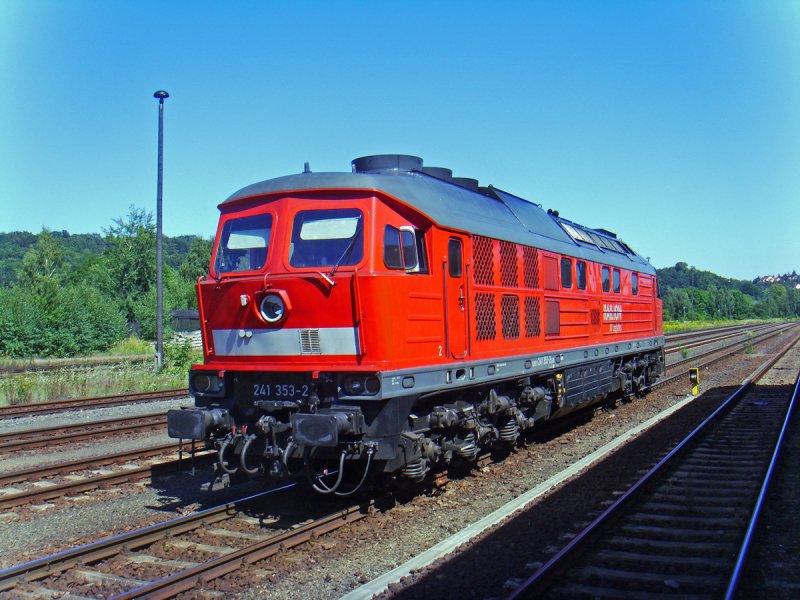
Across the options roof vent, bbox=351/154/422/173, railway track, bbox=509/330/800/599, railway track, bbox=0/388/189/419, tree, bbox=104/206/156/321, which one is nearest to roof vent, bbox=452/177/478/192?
roof vent, bbox=351/154/422/173

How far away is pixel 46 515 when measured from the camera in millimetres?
7684

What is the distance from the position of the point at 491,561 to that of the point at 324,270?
3.25 meters

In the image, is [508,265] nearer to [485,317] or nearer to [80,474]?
[485,317]

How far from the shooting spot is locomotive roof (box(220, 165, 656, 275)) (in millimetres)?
7324

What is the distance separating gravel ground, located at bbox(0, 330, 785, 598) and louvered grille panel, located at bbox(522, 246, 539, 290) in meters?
2.67

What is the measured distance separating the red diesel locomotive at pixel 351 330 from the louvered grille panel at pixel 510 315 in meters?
0.10

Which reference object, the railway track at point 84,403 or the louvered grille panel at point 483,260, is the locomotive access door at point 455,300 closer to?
the louvered grille panel at point 483,260

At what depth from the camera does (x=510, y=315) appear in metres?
9.48

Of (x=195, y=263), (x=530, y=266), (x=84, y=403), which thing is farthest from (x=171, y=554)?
(x=195, y=263)

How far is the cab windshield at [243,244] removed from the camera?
762 centimetres

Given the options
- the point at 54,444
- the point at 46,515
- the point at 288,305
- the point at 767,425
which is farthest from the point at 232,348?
the point at 767,425

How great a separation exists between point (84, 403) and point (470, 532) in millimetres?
13131

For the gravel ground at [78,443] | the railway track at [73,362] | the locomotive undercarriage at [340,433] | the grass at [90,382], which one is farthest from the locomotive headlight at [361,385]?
the railway track at [73,362]

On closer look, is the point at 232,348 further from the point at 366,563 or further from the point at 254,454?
the point at 366,563
